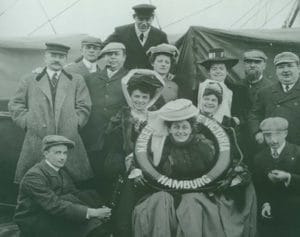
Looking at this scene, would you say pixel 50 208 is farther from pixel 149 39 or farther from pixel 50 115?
pixel 149 39

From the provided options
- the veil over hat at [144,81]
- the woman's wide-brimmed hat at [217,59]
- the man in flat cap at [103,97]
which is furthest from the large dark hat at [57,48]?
the woman's wide-brimmed hat at [217,59]

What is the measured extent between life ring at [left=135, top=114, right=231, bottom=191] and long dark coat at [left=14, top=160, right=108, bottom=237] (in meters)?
0.50

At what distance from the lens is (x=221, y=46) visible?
387cm

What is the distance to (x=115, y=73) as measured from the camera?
3918mm

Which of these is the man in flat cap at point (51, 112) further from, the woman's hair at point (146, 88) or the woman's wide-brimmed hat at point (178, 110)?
the woman's wide-brimmed hat at point (178, 110)

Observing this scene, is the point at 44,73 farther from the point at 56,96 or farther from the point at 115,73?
the point at 115,73

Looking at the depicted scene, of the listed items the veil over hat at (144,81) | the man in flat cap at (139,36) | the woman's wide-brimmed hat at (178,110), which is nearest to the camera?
the woman's wide-brimmed hat at (178,110)

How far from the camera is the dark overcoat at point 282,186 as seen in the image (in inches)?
143

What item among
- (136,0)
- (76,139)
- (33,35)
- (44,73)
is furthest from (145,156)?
(33,35)

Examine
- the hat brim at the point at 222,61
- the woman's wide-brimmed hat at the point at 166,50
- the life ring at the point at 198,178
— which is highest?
the woman's wide-brimmed hat at the point at 166,50

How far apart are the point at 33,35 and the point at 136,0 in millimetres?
1068

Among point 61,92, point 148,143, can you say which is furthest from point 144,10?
point 148,143

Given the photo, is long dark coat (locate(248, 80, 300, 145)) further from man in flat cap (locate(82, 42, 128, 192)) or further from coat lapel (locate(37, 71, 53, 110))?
coat lapel (locate(37, 71, 53, 110))

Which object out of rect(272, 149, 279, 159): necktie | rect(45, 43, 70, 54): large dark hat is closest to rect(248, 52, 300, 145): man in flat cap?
rect(272, 149, 279, 159): necktie
